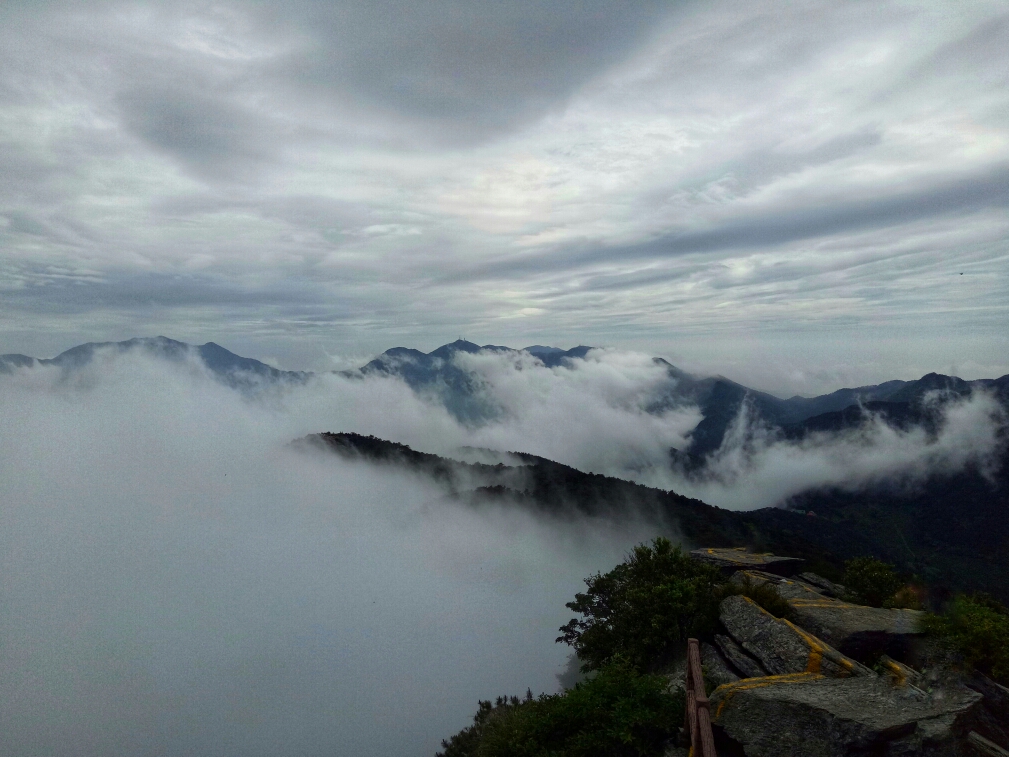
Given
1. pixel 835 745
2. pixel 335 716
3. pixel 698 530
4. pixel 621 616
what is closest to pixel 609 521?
pixel 698 530

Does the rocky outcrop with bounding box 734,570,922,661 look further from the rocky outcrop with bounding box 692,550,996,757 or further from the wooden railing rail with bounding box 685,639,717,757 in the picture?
the wooden railing rail with bounding box 685,639,717,757

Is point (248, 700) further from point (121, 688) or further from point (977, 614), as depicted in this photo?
point (977, 614)

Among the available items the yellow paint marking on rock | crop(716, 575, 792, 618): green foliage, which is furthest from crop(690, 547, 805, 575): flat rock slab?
the yellow paint marking on rock

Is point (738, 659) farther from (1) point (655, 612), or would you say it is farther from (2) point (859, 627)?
(2) point (859, 627)

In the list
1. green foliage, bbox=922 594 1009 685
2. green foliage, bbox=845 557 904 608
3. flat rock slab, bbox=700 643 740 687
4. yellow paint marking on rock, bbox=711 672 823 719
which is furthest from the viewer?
green foliage, bbox=845 557 904 608

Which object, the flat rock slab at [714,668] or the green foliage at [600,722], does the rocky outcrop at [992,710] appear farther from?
the green foliage at [600,722]

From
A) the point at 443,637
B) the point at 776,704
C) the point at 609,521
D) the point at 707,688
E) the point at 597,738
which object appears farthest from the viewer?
the point at 609,521
